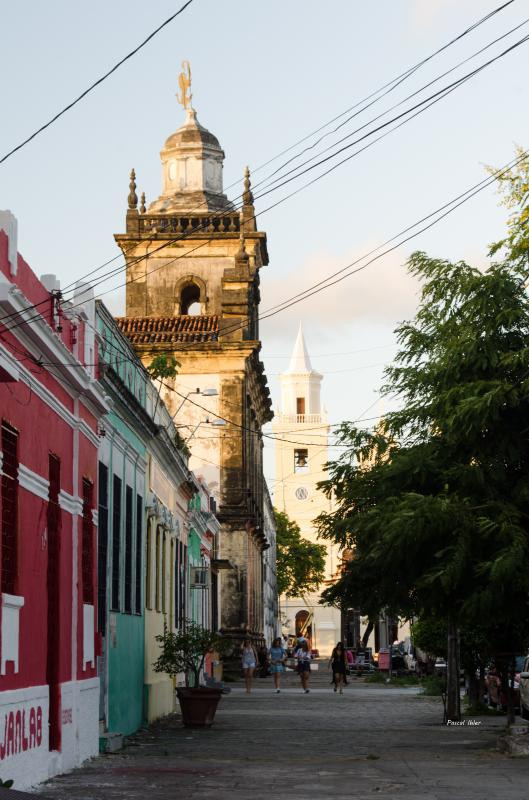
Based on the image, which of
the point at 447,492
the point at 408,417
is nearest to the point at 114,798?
the point at 447,492

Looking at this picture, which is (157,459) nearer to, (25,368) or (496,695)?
(496,695)

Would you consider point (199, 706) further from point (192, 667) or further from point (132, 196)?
point (132, 196)

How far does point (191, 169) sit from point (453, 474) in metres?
40.9

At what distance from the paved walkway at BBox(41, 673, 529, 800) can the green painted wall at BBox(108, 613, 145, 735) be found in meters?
0.43

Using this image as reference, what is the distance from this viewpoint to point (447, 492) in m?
19.5

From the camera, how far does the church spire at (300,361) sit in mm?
136500

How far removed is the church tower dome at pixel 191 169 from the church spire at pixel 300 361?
77.5 m

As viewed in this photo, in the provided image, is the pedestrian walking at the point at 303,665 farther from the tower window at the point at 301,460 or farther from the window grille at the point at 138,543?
the tower window at the point at 301,460

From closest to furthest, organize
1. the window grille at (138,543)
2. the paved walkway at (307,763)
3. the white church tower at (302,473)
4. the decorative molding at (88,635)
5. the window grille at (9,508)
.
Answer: the window grille at (9,508), the paved walkway at (307,763), the decorative molding at (88,635), the window grille at (138,543), the white church tower at (302,473)

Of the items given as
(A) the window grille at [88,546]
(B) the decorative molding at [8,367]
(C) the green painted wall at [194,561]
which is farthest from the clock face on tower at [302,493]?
(B) the decorative molding at [8,367]

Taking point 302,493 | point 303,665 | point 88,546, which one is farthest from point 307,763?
point 302,493

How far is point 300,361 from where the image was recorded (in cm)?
13762

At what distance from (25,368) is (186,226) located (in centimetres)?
4311

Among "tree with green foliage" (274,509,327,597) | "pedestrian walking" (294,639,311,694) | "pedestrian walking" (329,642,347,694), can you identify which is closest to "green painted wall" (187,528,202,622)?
"pedestrian walking" (294,639,311,694)
